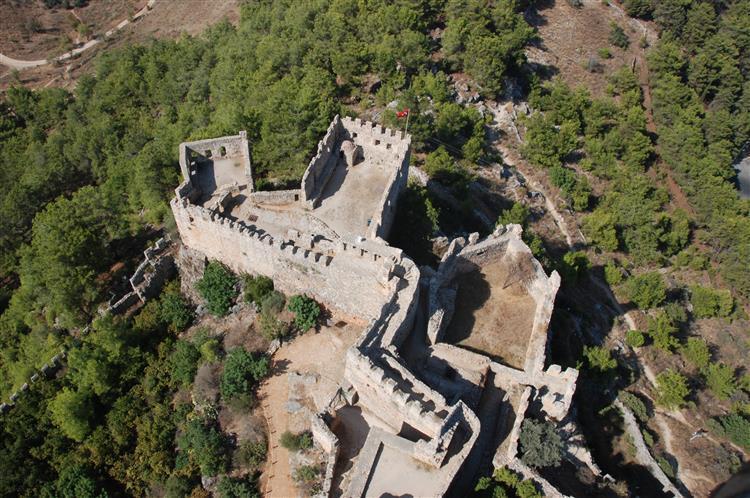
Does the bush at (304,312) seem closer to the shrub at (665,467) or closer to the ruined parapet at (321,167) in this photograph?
the ruined parapet at (321,167)

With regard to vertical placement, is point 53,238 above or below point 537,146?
above

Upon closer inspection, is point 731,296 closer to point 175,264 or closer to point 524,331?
point 524,331

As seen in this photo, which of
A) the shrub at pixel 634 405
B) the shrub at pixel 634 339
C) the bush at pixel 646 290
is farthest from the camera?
the bush at pixel 646 290

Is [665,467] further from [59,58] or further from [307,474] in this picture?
[59,58]

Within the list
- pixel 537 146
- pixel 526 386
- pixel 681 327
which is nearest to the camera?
pixel 526 386

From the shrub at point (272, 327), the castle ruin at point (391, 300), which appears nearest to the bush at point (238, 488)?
the castle ruin at point (391, 300)

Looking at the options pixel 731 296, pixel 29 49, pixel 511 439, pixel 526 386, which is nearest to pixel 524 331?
pixel 526 386

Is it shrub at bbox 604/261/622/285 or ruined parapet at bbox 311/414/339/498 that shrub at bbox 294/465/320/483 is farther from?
shrub at bbox 604/261/622/285
